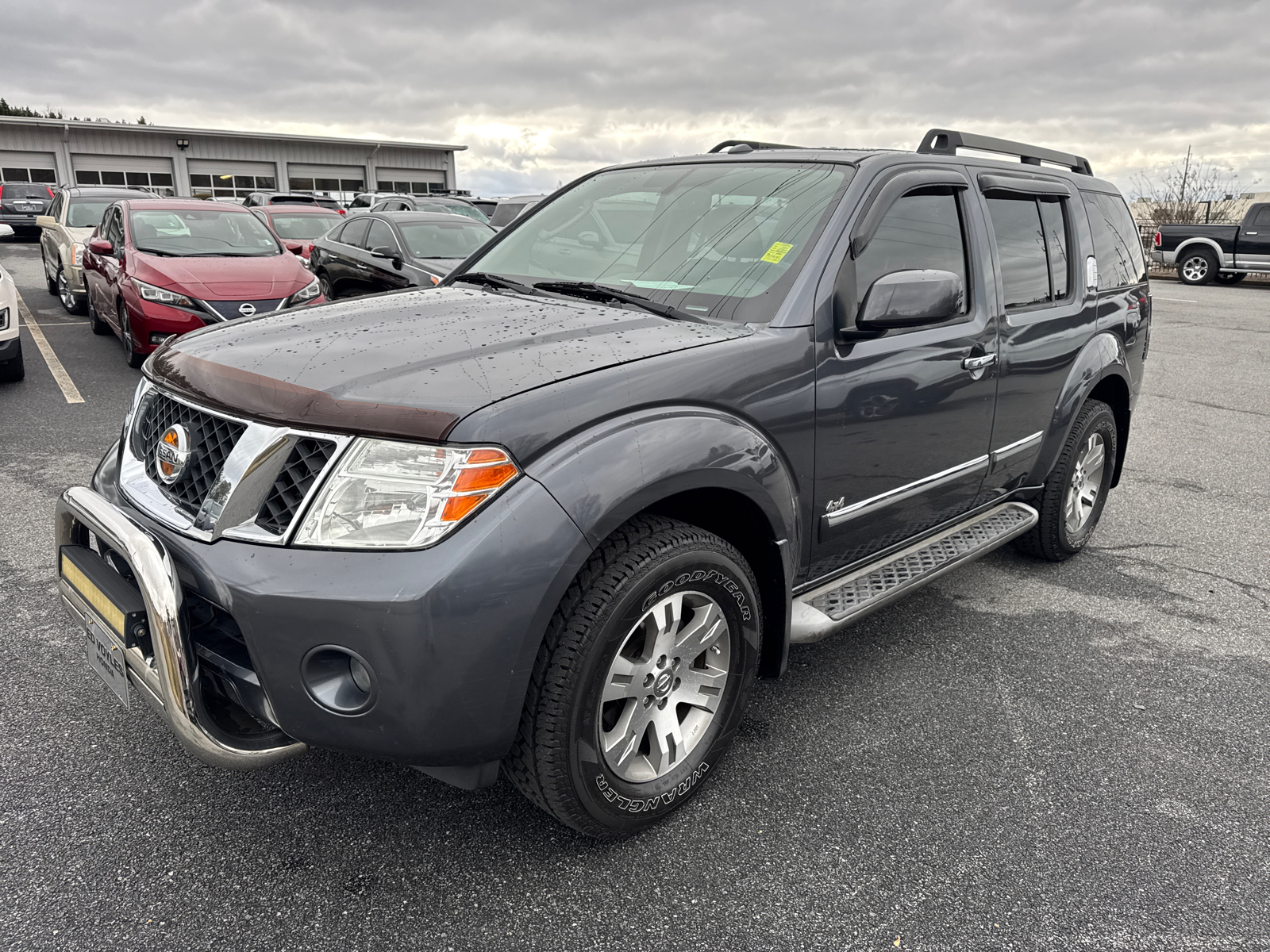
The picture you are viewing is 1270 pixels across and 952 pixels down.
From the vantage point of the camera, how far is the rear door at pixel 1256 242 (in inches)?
801

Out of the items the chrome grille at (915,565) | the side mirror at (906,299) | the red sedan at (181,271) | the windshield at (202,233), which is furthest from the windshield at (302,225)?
the side mirror at (906,299)

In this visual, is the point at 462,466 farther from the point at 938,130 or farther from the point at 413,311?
the point at 938,130

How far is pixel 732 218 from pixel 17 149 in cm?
4780

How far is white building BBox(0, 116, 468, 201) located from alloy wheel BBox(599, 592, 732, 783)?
37.3 meters

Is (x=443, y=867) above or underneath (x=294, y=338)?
underneath

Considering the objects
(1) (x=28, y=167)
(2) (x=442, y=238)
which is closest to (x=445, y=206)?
(2) (x=442, y=238)

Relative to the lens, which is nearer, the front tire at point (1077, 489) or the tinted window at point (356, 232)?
the front tire at point (1077, 489)

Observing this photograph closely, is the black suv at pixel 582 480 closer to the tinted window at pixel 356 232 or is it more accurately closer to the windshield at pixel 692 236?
the windshield at pixel 692 236

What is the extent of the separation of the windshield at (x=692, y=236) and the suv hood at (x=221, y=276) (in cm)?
512

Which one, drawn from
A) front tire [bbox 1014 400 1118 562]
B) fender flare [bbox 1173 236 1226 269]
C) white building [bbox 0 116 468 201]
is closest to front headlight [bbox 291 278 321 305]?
front tire [bbox 1014 400 1118 562]

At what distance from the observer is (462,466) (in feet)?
6.38

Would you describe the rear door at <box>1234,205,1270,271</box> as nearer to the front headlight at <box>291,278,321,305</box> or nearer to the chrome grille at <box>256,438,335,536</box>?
the front headlight at <box>291,278,321,305</box>

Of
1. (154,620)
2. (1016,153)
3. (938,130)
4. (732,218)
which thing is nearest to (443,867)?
(154,620)

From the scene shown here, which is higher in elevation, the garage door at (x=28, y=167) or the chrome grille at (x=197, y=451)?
the garage door at (x=28, y=167)
